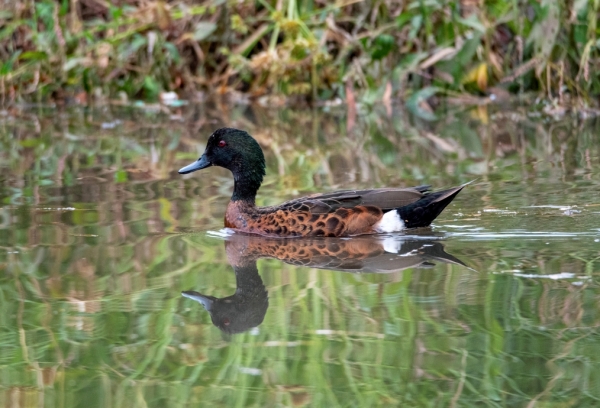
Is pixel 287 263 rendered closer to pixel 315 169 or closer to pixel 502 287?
pixel 502 287

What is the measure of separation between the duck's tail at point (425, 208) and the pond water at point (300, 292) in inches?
4.4

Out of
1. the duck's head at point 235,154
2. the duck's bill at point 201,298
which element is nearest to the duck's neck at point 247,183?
the duck's head at point 235,154

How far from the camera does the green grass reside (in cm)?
1362

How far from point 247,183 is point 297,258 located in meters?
1.32

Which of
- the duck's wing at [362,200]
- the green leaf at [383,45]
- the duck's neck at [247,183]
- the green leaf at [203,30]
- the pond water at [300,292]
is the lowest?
the pond water at [300,292]

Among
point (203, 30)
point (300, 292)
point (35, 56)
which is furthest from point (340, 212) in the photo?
point (35, 56)

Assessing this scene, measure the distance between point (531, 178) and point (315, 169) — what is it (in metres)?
2.10

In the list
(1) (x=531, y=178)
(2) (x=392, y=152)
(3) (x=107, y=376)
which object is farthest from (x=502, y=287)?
(2) (x=392, y=152)

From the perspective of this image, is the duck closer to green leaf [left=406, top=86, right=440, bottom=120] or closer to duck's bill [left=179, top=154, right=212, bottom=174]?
duck's bill [left=179, top=154, right=212, bottom=174]

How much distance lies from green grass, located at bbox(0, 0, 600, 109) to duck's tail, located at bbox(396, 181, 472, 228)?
5.98 m

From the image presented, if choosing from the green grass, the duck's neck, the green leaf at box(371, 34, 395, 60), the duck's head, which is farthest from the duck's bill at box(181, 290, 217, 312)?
the green leaf at box(371, 34, 395, 60)

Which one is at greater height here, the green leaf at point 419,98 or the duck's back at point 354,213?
the green leaf at point 419,98

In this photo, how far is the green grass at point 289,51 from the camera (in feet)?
44.7

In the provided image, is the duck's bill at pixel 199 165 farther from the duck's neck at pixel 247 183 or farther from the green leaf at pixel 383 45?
the green leaf at pixel 383 45
